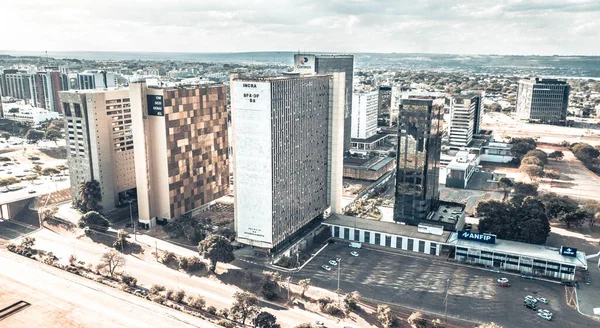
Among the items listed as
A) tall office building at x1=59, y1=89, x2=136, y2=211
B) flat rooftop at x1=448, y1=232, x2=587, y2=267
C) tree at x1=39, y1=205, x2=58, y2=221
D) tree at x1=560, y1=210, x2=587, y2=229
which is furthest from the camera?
tree at x1=39, y1=205, x2=58, y2=221

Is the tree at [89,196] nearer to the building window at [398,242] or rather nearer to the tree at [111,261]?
the tree at [111,261]

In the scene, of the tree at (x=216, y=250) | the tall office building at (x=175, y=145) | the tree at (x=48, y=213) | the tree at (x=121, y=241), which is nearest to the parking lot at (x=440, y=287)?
the tree at (x=216, y=250)

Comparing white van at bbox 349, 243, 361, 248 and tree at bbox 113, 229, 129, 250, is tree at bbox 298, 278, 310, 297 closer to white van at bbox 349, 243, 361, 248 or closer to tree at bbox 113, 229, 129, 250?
white van at bbox 349, 243, 361, 248

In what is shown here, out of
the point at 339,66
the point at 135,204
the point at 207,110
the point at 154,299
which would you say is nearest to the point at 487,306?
the point at 154,299

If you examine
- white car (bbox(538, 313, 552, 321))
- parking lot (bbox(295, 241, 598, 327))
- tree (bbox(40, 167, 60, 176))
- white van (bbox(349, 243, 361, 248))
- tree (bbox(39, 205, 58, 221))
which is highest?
tree (bbox(40, 167, 60, 176))

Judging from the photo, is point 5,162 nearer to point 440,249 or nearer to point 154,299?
point 154,299

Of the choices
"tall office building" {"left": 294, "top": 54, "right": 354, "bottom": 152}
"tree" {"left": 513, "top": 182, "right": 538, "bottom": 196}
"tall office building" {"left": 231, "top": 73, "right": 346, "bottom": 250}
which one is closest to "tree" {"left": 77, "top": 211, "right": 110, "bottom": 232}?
"tall office building" {"left": 231, "top": 73, "right": 346, "bottom": 250}
